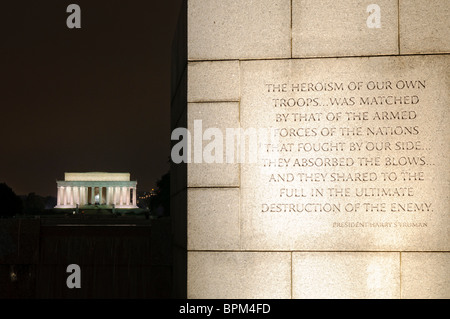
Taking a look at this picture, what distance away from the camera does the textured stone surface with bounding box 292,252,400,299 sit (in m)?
17.6

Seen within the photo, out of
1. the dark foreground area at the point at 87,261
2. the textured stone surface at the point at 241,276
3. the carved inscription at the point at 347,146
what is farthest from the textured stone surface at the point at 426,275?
the dark foreground area at the point at 87,261

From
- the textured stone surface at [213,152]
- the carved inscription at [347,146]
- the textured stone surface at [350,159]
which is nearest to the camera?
the textured stone surface at [350,159]

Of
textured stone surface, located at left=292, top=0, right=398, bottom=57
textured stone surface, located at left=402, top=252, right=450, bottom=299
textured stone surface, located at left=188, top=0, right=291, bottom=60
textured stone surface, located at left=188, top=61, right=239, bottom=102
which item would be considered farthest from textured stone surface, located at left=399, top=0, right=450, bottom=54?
textured stone surface, located at left=402, top=252, right=450, bottom=299

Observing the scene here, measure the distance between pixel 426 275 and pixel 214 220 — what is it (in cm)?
623

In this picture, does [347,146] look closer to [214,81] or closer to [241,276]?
[214,81]

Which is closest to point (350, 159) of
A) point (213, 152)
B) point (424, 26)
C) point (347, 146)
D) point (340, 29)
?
point (347, 146)

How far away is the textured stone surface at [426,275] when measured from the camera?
57.4 ft

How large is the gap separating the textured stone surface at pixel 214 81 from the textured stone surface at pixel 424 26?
16.4 ft

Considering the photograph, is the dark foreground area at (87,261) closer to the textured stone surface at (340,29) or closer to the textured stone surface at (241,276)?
the textured stone surface at (241,276)

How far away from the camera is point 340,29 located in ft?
59.6

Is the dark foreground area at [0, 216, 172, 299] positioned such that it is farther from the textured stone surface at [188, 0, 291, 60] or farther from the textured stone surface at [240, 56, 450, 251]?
the textured stone surface at [188, 0, 291, 60]

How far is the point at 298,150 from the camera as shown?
18.1m

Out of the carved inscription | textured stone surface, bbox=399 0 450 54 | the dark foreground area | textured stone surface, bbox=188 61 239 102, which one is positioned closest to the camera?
the carved inscription

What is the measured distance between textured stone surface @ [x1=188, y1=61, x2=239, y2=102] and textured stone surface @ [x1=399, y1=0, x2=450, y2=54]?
4999 mm
